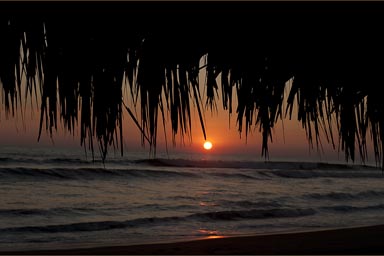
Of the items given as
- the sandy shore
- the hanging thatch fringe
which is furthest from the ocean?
the hanging thatch fringe

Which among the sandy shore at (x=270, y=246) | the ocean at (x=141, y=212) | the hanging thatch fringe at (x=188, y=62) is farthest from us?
the ocean at (x=141, y=212)

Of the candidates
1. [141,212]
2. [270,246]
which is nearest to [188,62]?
[270,246]

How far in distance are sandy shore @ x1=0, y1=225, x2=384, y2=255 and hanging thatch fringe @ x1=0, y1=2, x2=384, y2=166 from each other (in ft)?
11.3

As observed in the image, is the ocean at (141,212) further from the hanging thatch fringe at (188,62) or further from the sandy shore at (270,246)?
the hanging thatch fringe at (188,62)

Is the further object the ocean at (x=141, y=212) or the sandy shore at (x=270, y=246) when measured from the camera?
the ocean at (x=141, y=212)

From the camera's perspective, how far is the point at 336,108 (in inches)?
56.7

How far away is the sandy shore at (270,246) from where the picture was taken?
4.98 meters

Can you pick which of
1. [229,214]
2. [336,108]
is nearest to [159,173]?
[229,214]

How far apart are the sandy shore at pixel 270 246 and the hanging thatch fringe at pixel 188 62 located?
3.46 meters

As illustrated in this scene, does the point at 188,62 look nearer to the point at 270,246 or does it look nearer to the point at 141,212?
the point at 270,246

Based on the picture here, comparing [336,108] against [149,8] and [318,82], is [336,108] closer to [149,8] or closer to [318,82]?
[318,82]

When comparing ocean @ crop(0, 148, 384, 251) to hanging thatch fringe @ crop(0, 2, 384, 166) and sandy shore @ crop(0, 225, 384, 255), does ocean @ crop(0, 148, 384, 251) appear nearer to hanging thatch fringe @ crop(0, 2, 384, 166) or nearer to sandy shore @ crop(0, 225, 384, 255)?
sandy shore @ crop(0, 225, 384, 255)

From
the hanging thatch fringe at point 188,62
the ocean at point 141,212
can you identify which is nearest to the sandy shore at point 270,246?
the ocean at point 141,212

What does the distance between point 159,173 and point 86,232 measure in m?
12.5
